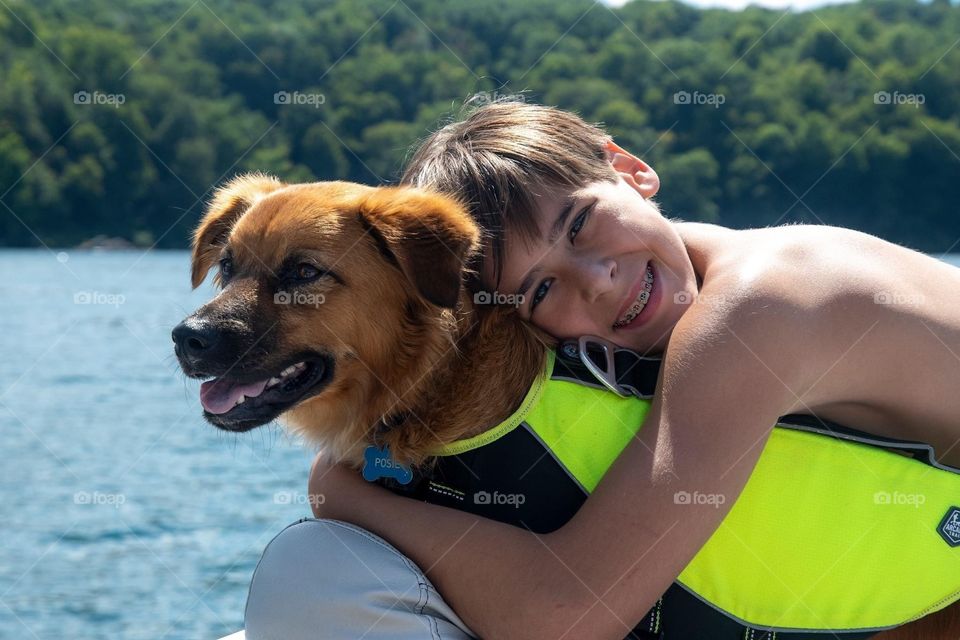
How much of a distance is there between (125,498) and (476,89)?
19.0 m

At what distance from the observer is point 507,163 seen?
3570 millimetres

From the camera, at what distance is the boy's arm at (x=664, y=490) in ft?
9.25

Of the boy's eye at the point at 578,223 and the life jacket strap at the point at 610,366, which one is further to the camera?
the boy's eye at the point at 578,223

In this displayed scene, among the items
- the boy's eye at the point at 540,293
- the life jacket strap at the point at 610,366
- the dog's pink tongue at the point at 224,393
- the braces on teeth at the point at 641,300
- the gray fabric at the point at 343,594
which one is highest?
Result: the braces on teeth at the point at 641,300

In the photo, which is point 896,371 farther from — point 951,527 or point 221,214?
point 221,214

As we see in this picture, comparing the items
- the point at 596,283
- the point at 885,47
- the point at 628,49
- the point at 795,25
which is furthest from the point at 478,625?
the point at 795,25

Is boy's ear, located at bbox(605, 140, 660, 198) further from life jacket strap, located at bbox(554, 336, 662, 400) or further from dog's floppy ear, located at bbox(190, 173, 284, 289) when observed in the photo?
dog's floppy ear, located at bbox(190, 173, 284, 289)

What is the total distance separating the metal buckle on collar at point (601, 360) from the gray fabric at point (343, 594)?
2.57 ft

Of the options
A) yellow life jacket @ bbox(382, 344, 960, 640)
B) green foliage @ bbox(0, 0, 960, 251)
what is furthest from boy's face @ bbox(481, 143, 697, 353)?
green foliage @ bbox(0, 0, 960, 251)

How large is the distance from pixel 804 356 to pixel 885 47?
112ft

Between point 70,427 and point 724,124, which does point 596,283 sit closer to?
point 70,427

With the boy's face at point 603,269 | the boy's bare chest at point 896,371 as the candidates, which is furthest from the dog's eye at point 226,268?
the boy's bare chest at point 896,371

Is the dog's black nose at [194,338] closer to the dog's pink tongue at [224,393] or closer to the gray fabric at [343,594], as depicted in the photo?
the dog's pink tongue at [224,393]

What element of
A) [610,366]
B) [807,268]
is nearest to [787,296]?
[807,268]
